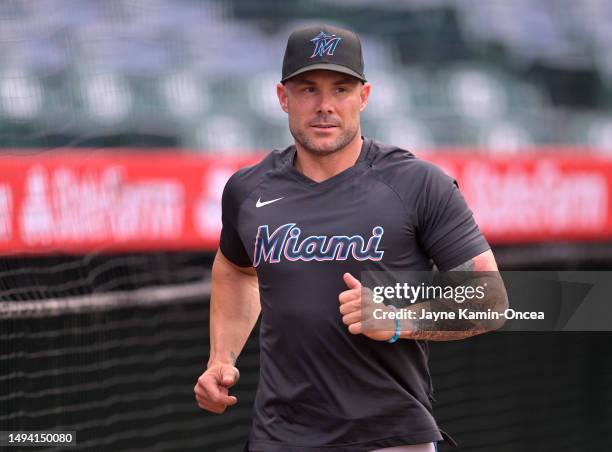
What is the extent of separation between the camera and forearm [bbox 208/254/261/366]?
3016 millimetres

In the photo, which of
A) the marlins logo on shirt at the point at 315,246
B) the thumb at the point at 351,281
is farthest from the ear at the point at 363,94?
the thumb at the point at 351,281

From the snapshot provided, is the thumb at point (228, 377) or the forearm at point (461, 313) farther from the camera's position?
the thumb at point (228, 377)

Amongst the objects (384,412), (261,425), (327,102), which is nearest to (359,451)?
(384,412)

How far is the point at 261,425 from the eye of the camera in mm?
2766

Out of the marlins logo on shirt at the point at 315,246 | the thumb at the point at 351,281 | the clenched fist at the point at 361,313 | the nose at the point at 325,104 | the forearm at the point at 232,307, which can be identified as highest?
the nose at the point at 325,104

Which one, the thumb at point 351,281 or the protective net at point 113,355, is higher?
the thumb at point 351,281

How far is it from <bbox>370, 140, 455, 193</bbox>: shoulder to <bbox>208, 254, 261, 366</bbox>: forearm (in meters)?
0.59

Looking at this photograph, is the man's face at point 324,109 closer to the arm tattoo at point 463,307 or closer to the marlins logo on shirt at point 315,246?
the marlins logo on shirt at point 315,246

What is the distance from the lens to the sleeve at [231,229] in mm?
2914

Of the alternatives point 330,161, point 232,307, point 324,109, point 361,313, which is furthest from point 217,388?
point 324,109

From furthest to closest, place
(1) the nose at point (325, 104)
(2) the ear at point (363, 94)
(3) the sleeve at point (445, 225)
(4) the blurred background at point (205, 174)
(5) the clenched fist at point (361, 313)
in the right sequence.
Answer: (4) the blurred background at point (205, 174) < (2) the ear at point (363, 94) < (1) the nose at point (325, 104) < (3) the sleeve at point (445, 225) < (5) the clenched fist at point (361, 313)

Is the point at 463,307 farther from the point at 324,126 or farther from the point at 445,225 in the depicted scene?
the point at 324,126

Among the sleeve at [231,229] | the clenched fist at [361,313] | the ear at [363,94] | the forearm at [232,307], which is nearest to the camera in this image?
the clenched fist at [361,313]

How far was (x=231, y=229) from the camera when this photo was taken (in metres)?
2.97
